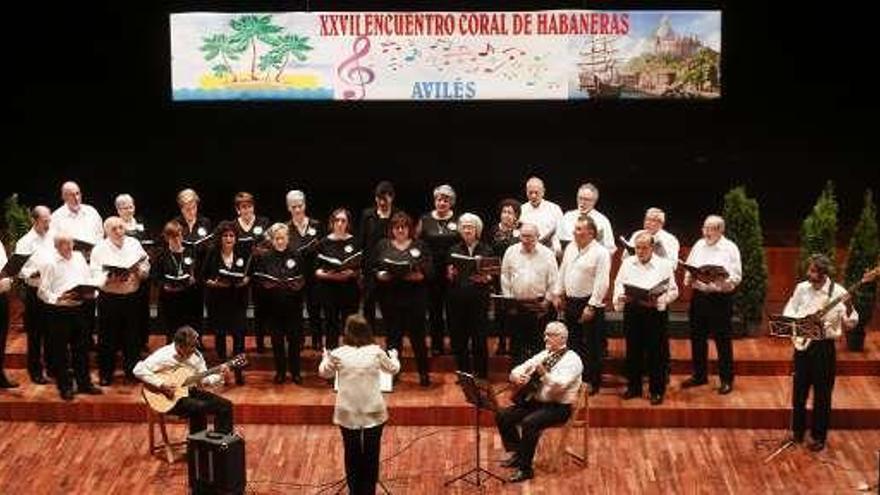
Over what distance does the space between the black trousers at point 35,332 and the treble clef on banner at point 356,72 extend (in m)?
3.22

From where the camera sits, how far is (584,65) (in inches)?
446

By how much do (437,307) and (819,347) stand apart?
273 cm

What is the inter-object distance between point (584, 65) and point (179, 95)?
10.9 feet

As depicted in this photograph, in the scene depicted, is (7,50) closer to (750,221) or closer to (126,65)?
(126,65)

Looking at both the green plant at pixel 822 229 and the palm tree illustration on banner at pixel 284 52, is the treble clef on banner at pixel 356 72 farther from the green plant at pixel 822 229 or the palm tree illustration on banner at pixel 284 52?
the green plant at pixel 822 229

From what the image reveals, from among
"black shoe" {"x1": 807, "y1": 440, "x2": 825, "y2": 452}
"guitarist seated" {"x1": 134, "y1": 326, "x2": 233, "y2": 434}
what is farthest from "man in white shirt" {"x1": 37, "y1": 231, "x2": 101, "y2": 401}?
"black shoe" {"x1": 807, "y1": 440, "x2": 825, "y2": 452}

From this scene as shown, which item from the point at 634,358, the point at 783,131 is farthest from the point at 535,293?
the point at 783,131

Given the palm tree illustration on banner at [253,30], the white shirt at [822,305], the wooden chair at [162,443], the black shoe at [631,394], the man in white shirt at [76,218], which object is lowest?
the wooden chair at [162,443]

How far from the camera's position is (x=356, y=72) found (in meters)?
11.4

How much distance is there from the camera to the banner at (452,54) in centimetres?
1128

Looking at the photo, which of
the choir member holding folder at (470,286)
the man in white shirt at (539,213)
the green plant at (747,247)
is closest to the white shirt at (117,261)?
the choir member holding folder at (470,286)

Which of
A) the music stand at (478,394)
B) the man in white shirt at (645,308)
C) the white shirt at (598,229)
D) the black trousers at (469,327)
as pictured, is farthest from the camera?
the white shirt at (598,229)

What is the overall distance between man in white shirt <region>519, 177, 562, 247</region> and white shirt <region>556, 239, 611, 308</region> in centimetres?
77

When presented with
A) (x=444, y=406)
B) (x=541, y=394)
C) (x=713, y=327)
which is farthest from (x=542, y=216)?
(x=541, y=394)
